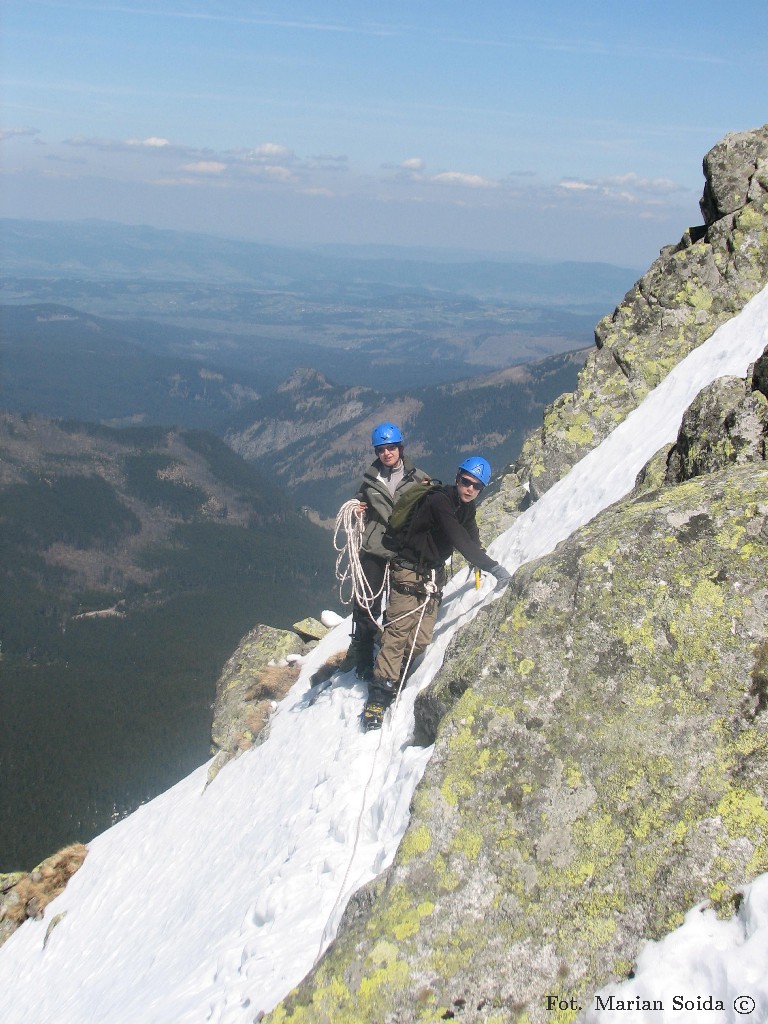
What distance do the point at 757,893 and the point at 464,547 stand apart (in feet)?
26.1

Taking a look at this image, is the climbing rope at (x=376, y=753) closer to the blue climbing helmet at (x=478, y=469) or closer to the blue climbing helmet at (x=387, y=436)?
the blue climbing helmet at (x=478, y=469)

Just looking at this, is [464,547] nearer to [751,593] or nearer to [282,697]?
[751,593]

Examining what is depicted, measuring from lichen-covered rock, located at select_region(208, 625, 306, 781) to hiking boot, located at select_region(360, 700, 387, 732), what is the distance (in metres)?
9.07

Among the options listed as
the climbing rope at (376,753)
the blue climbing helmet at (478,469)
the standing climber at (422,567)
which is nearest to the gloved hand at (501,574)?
the standing climber at (422,567)

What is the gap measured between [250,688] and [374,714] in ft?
46.8

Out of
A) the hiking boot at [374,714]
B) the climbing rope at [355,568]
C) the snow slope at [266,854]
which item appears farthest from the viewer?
the climbing rope at [355,568]

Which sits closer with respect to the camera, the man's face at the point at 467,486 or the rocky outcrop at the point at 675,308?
the man's face at the point at 467,486

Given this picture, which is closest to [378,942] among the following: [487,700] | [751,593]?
[487,700]

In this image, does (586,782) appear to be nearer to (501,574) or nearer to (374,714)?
(501,574)

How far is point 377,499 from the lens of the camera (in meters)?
16.5

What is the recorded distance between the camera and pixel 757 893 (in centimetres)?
707

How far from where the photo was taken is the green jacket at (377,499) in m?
16.4

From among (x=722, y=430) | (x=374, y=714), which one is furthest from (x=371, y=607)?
(x=722, y=430)

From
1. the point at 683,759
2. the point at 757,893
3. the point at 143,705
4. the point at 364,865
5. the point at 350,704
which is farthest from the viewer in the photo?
the point at 143,705
